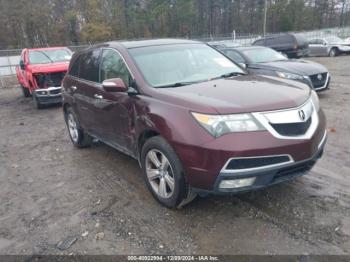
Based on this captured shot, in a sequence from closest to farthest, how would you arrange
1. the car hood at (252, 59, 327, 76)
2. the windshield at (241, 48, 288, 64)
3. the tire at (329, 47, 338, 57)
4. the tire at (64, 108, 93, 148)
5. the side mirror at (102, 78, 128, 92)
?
1. the side mirror at (102, 78, 128, 92)
2. the tire at (64, 108, 93, 148)
3. the car hood at (252, 59, 327, 76)
4. the windshield at (241, 48, 288, 64)
5. the tire at (329, 47, 338, 57)

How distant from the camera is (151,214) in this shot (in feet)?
12.1

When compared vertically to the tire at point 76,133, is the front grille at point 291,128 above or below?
above

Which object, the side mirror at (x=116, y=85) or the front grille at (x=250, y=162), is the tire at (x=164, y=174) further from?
the side mirror at (x=116, y=85)

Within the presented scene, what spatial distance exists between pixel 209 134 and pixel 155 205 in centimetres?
127

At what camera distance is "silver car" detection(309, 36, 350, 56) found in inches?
963

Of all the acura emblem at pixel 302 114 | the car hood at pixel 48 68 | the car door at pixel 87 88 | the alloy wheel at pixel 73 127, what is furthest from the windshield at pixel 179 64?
the car hood at pixel 48 68

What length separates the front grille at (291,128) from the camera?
3111mm

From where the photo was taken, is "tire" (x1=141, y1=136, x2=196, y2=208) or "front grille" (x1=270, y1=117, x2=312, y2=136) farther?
"tire" (x1=141, y1=136, x2=196, y2=208)

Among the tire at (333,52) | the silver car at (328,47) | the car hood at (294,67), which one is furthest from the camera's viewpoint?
the tire at (333,52)

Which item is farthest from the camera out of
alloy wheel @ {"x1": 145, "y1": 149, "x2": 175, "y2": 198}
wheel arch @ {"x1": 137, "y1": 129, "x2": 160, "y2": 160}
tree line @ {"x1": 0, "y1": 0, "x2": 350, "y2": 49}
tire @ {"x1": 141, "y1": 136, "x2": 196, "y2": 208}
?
tree line @ {"x1": 0, "y1": 0, "x2": 350, "y2": 49}

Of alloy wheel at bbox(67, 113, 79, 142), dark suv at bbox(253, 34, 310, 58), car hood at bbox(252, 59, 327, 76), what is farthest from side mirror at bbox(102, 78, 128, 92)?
dark suv at bbox(253, 34, 310, 58)

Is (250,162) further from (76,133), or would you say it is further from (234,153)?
(76,133)

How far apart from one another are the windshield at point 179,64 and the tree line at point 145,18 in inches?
1781

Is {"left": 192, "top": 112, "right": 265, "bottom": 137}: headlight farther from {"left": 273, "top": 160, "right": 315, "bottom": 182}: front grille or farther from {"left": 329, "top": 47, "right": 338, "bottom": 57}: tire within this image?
{"left": 329, "top": 47, "right": 338, "bottom": 57}: tire
